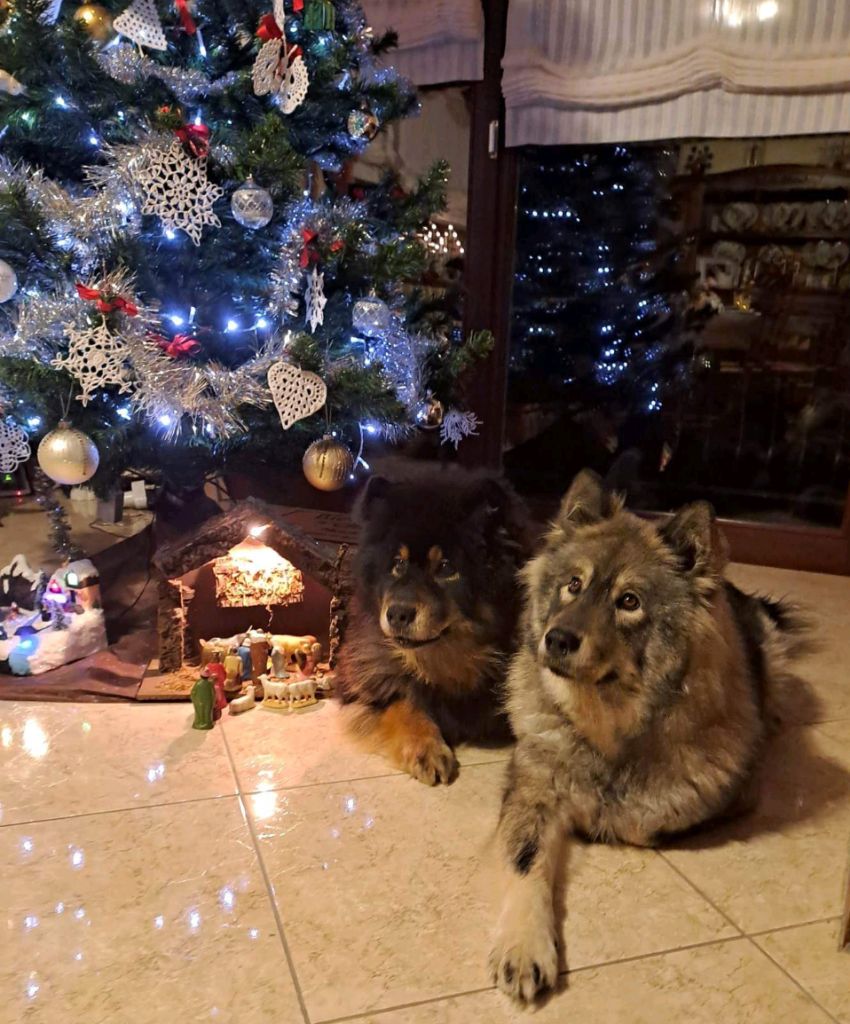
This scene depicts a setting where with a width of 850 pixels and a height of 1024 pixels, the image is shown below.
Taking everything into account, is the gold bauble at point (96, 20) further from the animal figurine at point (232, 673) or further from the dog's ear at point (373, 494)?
the animal figurine at point (232, 673)

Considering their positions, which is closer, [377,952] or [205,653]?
[377,952]

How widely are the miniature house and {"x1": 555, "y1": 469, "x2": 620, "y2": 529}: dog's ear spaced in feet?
2.37

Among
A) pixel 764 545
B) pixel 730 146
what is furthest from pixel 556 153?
pixel 764 545

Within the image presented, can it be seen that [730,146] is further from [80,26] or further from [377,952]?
[377,952]

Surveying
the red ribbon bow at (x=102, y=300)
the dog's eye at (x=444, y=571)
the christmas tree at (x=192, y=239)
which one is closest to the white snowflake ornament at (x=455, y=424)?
the christmas tree at (x=192, y=239)

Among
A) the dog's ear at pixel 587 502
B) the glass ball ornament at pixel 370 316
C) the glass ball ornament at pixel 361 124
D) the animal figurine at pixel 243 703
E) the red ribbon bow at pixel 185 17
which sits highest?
the red ribbon bow at pixel 185 17

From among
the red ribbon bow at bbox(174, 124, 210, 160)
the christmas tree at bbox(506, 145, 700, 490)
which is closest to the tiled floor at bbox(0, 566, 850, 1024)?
the red ribbon bow at bbox(174, 124, 210, 160)

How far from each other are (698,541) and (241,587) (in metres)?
1.36

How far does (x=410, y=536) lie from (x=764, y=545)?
227 cm

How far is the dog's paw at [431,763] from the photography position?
1.91 metres

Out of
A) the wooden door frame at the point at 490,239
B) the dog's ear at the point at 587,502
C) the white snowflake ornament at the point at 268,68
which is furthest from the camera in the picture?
the wooden door frame at the point at 490,239

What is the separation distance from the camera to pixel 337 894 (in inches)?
60.2

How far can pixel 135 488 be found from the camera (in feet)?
12.9

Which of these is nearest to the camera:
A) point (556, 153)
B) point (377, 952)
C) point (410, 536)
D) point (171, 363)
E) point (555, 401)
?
point (377, 952)
